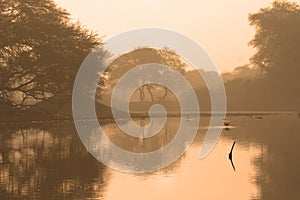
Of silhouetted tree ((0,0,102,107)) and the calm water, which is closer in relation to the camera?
the calm water

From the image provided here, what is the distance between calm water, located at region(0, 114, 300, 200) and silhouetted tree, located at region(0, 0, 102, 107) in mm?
31105

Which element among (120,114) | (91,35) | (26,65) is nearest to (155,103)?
(120,114)

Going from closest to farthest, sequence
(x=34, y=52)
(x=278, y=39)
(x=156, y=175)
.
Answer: (x=156, y=175) < (x=34, y=52) < (x=278, y=39)

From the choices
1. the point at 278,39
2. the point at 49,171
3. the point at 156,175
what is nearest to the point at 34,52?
the point at 49,171

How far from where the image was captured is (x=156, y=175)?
86.8 feet

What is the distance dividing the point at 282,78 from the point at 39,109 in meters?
64.3

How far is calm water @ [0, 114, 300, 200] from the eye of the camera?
21.1 meters

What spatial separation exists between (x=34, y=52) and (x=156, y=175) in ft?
160

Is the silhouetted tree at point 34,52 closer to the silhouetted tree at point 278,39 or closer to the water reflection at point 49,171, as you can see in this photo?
the water reflection at point 49,171

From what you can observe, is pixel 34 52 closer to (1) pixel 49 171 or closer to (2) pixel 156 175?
(1) pixel 49 171

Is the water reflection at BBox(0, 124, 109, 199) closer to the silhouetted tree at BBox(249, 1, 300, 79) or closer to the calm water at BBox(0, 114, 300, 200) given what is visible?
the calm water at BBox(0, 114, 300, 200)

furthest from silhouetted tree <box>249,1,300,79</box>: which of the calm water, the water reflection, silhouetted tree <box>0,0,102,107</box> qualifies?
the water reflection

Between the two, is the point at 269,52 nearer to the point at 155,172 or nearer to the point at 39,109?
the point at 39,109

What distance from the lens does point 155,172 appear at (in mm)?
27578
